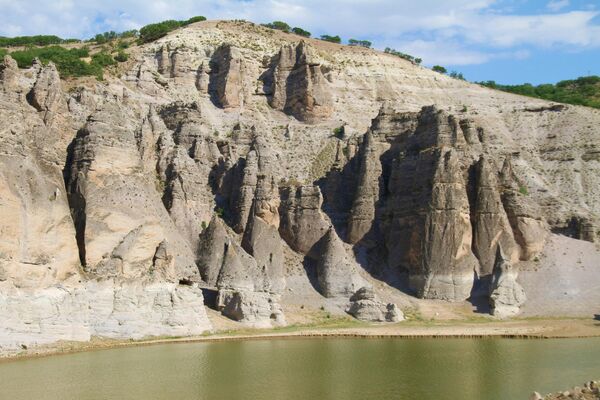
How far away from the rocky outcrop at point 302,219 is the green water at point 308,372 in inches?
908

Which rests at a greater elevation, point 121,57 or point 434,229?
point 121,57

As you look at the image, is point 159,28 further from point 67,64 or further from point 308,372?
point 308,372

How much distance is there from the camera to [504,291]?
62594mm

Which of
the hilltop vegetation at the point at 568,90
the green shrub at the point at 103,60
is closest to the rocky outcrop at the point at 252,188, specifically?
the green shrub at the point at 103,60

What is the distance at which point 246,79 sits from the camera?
93.1m

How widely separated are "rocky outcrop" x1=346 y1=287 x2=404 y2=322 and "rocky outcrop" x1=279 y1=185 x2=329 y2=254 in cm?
826

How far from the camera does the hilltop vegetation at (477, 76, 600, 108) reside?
112 m

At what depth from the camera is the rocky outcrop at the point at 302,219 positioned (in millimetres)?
67812

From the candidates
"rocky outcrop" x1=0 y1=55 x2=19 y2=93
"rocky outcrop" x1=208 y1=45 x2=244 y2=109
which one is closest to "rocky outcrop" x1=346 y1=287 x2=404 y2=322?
"rocky outcrop" x1=0 y1=55 x2=19 y2=93

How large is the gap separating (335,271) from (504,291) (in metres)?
15.7

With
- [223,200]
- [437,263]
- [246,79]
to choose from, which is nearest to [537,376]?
[437,263]

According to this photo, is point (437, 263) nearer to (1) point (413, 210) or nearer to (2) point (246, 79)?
(1) point (413, 210)

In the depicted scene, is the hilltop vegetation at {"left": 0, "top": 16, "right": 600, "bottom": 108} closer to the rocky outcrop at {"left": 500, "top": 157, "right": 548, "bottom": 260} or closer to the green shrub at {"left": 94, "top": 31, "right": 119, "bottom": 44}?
the green shrub at {"left": 94, "top": 31, "right": 119, "bottom": 44}

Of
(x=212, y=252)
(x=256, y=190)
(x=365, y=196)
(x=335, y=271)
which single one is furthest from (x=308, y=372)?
(x=365, y=196)
